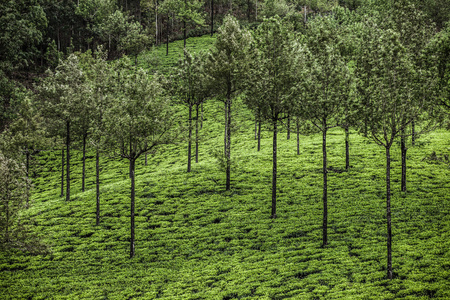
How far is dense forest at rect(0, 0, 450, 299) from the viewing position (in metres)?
19.9

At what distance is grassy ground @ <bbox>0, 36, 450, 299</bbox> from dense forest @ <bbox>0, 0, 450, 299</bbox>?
15 cm

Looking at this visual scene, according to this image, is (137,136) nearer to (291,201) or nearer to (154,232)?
(154,232)

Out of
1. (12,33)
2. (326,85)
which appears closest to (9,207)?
(326,85)

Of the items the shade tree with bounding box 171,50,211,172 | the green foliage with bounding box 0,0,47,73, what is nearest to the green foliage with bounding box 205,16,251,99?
the shade tree with bounding box 171,50,211,172

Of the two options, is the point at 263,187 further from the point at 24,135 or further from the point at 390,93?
the point at 24,135

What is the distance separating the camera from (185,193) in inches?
1428

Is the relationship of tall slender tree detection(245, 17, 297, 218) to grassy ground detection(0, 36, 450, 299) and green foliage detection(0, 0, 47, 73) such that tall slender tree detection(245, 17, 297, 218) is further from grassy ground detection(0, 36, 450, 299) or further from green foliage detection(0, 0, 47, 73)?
green foliage detection(0, 0, 47, 73)

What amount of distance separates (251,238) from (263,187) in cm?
945

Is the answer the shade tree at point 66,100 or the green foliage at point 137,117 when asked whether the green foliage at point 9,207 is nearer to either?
the green foliage at point 137,117

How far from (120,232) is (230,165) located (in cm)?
1397

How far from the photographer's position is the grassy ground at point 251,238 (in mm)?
19969

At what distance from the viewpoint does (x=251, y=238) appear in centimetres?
2670

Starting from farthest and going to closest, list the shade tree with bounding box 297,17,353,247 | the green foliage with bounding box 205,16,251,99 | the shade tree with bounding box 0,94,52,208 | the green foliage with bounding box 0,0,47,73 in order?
the green foliage with bounding box 0,0,47,73, the shade tree with bounding box 0,94,52,208, the green foliage with bounding box 205,16,251,99, the shade tree with bounding box 297,17,353,247

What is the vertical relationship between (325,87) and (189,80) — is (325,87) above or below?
below
